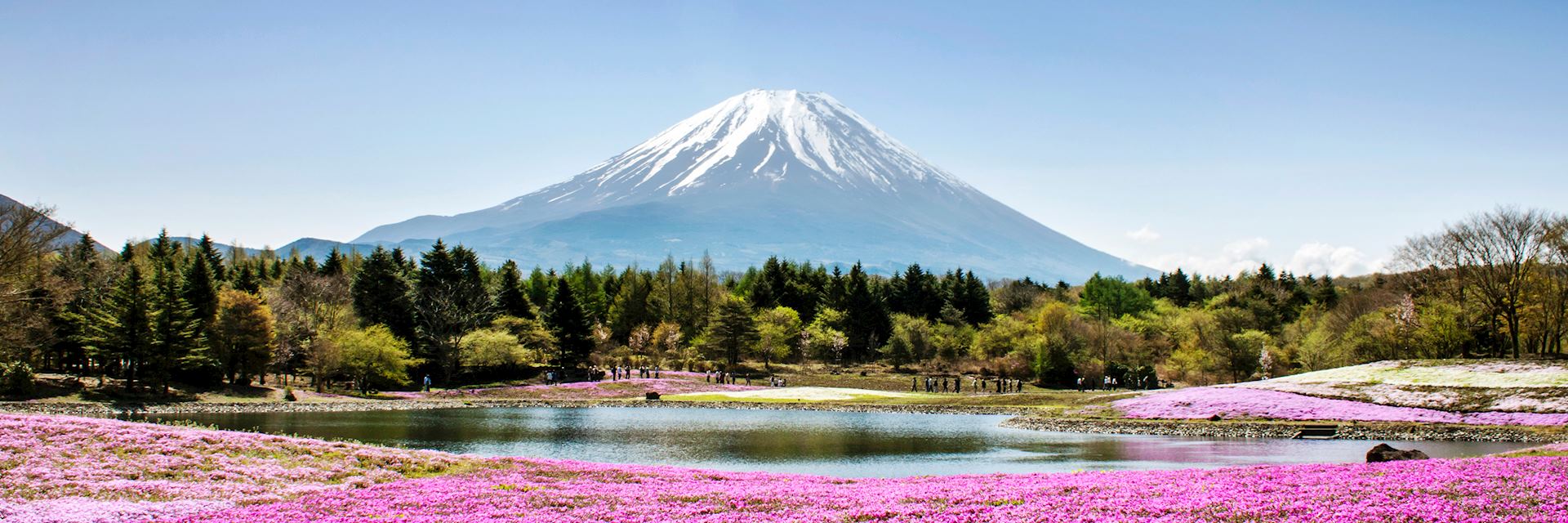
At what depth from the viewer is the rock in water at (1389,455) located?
85.3 feet

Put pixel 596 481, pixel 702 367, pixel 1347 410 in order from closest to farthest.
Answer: pixel 596 481 → pixel 1347 410 → pixel 702 367

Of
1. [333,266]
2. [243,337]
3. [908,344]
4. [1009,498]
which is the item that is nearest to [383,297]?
[243,337]

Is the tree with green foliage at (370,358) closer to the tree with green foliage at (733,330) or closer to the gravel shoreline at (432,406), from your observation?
the gravel shoreline at (432,406)

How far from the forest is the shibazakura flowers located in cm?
3642

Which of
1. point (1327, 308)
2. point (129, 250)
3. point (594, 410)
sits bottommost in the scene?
point (594, 410)

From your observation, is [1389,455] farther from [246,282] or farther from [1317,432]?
[246,282]

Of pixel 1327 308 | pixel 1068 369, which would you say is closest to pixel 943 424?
pixel 1068 369

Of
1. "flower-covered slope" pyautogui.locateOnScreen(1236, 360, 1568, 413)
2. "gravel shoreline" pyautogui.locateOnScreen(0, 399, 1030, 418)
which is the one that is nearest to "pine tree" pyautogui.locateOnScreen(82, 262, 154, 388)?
"gravel shoreline" pyautogui.locateOnScreen(0, 399, 1030, 418)

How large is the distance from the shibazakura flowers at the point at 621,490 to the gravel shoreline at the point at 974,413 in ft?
64.8

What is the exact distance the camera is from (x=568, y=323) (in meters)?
89.9

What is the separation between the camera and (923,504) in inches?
717

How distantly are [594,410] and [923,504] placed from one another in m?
43.7

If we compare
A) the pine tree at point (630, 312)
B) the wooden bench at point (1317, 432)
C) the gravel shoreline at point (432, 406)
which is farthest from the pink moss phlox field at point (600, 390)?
the wooden bench at point (1317, 432)

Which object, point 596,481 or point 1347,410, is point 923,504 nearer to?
point 596,481
